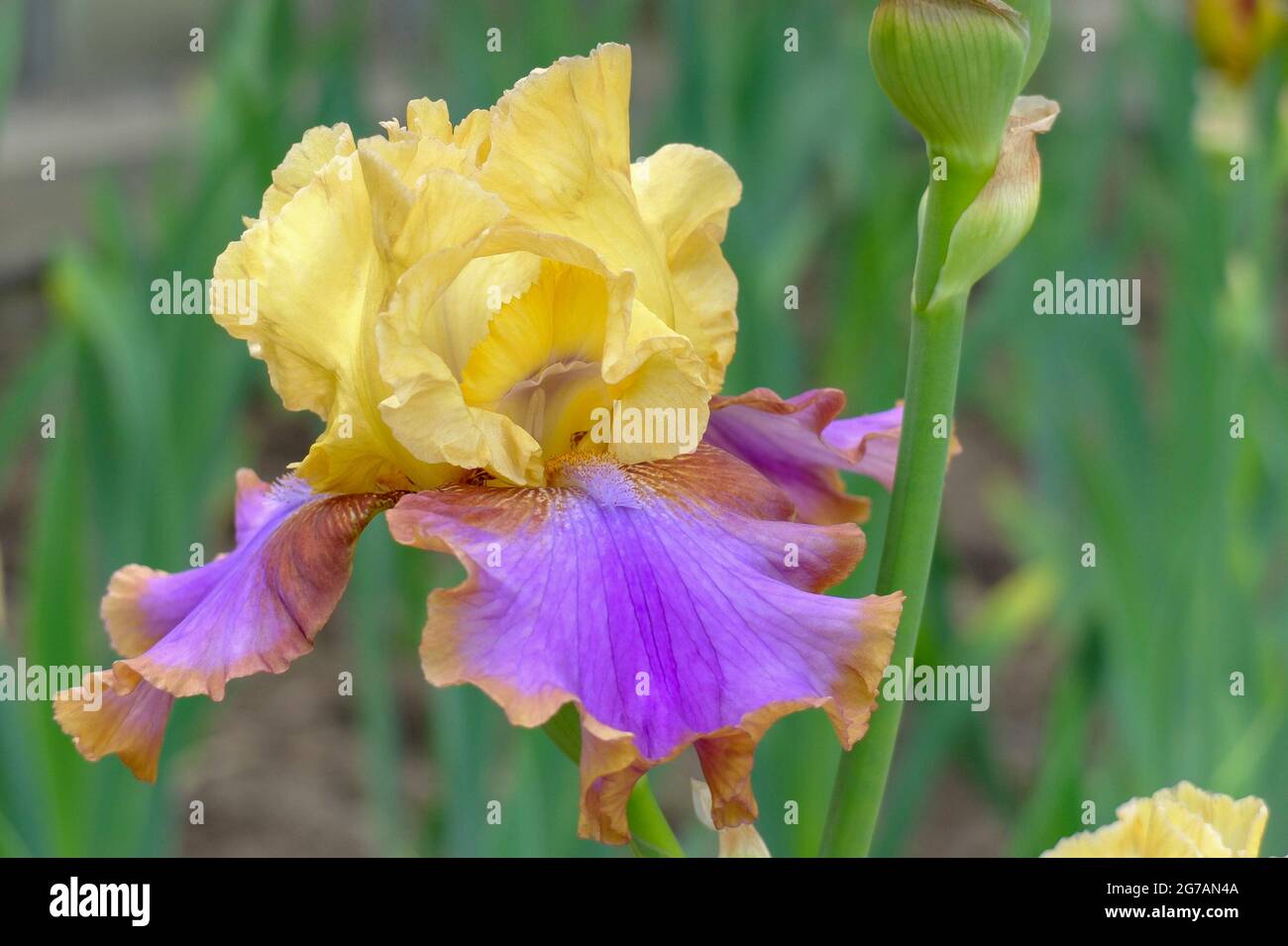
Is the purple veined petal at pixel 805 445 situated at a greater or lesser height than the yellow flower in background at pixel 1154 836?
greater

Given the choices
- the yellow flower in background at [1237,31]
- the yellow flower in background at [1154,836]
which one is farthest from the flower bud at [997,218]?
the yellow flower in background at [1237,31]

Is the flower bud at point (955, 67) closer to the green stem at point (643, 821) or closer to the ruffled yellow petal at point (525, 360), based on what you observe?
the ruffled yellow petal at point (525, 360)

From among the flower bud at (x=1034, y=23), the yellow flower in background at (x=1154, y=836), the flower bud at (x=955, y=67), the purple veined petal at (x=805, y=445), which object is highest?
the flower bud at (x=1034, y=23)

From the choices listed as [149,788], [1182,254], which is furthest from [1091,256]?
[149,788]

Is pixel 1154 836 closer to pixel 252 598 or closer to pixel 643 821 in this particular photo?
pixel 643 821

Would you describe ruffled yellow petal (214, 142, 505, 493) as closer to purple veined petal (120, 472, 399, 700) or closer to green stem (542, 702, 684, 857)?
purple veined petal (120, 472, 399, 700)

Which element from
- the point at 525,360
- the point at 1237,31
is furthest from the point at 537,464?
the point at 1237,31
